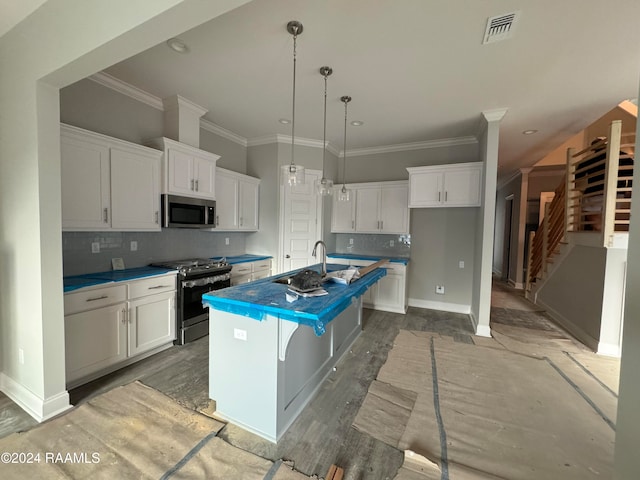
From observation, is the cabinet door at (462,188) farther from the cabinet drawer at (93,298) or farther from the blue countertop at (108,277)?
the cabinet drawer at (93,298)

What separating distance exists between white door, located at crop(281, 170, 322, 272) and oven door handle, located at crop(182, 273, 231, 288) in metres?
1.25

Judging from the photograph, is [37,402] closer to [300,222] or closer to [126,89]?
[126,89]

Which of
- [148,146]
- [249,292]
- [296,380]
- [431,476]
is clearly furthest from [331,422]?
[148,146]

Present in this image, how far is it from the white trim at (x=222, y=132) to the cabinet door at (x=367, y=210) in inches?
88.0

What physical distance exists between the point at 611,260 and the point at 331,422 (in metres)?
3.78

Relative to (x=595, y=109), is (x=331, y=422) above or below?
below

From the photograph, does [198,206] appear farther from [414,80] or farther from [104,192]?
[414,80]

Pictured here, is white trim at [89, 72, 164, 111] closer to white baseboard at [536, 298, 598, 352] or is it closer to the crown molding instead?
the crown molding

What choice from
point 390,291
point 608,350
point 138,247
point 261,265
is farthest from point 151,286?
point 608,350

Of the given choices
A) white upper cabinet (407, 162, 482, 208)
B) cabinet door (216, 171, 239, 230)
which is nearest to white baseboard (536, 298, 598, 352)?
white upper cabinet (407, 162, 482, 208)

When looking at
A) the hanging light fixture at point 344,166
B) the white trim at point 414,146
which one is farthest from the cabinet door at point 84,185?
the white trim at point 414,146

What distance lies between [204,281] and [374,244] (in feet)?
10.4

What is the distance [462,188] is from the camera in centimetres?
412

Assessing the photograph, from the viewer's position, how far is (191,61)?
2545 mm
